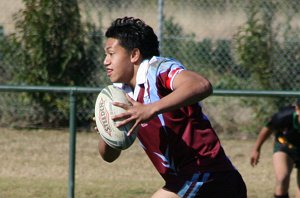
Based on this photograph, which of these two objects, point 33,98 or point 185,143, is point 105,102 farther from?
point 33,98

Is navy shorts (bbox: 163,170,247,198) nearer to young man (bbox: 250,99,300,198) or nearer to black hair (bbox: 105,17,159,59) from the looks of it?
black hair (bbox: 105,17,159,59)

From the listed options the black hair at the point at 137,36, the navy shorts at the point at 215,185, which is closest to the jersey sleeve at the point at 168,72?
the black hair at the point at 137,36

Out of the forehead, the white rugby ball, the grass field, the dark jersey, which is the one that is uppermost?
the forehead

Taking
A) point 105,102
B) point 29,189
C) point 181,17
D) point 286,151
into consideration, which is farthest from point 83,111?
point 105,102

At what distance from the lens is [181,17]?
1173cm

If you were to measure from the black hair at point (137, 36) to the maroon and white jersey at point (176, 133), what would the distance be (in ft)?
0.28

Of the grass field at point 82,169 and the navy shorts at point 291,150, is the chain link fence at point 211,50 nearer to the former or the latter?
the grass field at point 82,169

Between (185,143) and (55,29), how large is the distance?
22.6 feet

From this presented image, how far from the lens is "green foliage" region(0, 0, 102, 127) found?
1095 centimetres

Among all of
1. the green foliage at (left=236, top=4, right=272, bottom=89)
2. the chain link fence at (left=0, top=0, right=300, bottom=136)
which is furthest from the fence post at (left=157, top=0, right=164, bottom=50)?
the green foliage at (left=236, top=4, right=272, bottom=89)

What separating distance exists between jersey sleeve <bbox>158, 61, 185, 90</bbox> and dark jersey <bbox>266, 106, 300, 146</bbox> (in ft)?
10.3

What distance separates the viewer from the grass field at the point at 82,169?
7.93m

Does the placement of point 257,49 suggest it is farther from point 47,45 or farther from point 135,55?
point 135,55

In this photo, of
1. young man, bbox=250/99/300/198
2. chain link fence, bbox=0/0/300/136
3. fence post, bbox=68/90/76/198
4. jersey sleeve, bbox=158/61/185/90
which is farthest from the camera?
chain link fence, bbox=0/0/300/136
